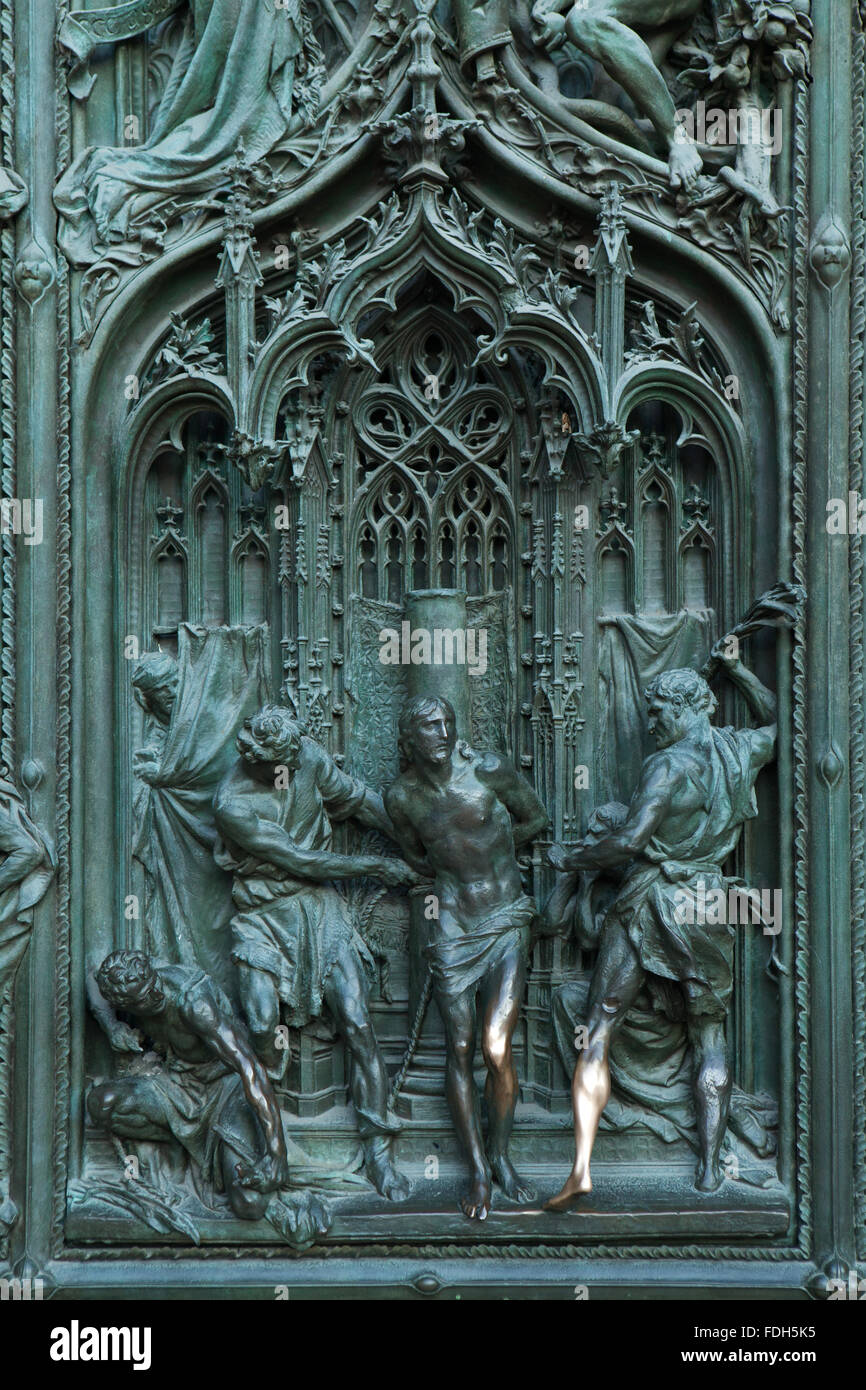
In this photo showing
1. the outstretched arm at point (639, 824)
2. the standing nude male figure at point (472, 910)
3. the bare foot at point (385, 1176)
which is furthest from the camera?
the bare foot at point (385, 1176)

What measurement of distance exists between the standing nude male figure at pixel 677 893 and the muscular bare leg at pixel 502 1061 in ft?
1.02

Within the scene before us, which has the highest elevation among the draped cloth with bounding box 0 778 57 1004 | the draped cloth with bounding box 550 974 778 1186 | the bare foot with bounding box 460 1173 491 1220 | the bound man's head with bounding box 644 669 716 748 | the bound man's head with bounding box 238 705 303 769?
the bound man's head with bounding box 644 669 716 748

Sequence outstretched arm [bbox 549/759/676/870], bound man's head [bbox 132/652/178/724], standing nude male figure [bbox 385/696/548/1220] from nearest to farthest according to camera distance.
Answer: outstretched arm [bbox 549/759/676/870], standing nude male figure [bbox 385/696/548/1220], bound man's head [bbox 132/652/178/724]

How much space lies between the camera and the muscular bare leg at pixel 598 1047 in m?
9.57

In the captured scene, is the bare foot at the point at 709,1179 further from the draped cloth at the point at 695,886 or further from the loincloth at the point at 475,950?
the loincloth at the point at 475,950

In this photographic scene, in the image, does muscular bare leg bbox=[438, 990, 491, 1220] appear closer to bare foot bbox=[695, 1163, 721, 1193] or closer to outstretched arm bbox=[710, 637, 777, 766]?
bare foot bbox=[695, 1163, 721, 1193]

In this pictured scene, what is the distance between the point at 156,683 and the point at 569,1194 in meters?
3.51

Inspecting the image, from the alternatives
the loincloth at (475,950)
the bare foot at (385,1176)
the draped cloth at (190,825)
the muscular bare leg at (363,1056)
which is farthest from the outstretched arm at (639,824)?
the draped cloth at (190,825)

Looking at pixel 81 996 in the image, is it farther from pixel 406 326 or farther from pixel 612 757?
pixel 406 326

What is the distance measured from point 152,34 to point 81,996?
209 inches

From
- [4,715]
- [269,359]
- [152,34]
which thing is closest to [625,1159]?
[4,715]

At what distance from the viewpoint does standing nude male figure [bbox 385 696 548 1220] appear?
9.64 meters

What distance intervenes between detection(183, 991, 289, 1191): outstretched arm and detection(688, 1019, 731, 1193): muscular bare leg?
2.22 metres

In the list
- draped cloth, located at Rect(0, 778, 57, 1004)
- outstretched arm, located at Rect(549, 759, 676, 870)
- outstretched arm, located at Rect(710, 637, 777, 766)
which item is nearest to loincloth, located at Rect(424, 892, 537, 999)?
outstretched arm, located at Rect(549, 759, 676, 870)
